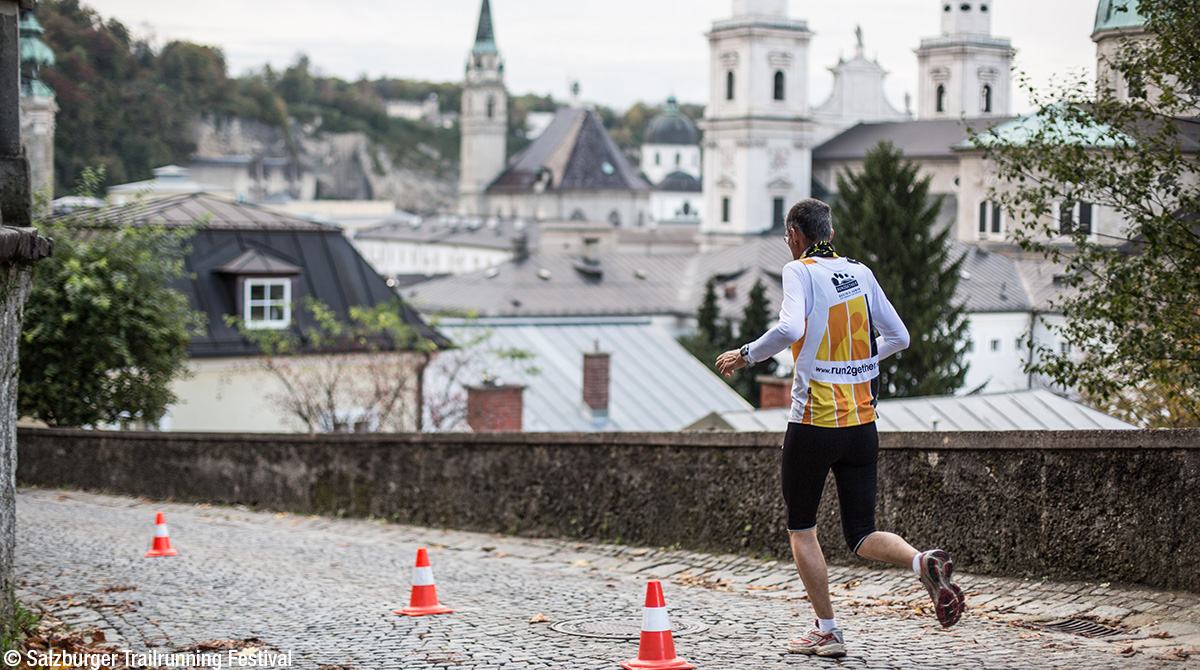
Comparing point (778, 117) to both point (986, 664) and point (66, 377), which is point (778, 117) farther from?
point (986, 664)

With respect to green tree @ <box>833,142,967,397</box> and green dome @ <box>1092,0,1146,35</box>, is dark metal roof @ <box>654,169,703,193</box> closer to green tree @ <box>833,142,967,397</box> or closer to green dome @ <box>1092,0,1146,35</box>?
green tree @ <box>833,142,967,397</box>

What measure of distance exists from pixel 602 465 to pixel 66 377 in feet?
38.0

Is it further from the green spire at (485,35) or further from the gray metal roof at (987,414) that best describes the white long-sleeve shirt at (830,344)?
the green spire at (485,35)

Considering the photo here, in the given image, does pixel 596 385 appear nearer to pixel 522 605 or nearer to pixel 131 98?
pixel 522 605

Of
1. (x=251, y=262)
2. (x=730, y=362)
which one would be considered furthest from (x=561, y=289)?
(x=730, y=362)

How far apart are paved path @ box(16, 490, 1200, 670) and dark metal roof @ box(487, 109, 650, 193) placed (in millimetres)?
128994

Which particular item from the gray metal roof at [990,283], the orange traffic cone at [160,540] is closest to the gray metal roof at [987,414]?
the orange traffic cone at [160,540]

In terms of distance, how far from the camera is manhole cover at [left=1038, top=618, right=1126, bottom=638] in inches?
242

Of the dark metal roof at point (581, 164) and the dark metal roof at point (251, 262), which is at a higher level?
the dark metal roof at point (581, 164)

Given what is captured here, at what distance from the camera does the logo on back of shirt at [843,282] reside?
18.1 ft

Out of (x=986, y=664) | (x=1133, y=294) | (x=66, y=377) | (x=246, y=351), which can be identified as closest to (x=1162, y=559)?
(x=986, y=664)

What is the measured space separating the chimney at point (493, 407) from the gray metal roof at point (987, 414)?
10.5 meters

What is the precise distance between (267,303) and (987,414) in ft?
52.7

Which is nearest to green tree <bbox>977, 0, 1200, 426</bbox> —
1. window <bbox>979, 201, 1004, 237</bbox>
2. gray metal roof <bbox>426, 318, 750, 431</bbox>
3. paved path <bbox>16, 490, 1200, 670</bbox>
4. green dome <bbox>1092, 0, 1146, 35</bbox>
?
green dome <bbox>1092, 0, 1146, 35</bbox>
